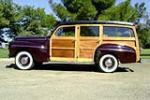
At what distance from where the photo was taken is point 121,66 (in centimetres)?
1959

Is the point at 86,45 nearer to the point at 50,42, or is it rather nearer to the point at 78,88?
the point at 50,42

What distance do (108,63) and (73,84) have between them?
13.7ft

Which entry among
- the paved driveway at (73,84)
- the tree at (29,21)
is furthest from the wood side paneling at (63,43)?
the tree at (29,21)

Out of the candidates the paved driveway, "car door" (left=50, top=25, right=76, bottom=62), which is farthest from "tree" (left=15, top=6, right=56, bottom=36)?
"car door" (left=50, top=25, right=76, bottom=62)

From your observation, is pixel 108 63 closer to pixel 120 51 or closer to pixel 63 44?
pixel 120 51

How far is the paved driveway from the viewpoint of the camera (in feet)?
36.8

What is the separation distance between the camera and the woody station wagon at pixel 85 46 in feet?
56.6

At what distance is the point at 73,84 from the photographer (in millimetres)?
13273

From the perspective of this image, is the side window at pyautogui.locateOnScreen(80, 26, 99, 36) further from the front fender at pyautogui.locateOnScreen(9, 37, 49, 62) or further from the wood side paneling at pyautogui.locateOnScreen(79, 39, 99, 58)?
the front fender at pyautogui.locateOnScreen(9, 37, 49, 62)

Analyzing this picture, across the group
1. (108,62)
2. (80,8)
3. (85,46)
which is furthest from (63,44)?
(80,8)

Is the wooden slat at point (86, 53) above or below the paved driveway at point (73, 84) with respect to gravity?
above

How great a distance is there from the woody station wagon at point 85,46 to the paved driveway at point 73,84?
44 cm

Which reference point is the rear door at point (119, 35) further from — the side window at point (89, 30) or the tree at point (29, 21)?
the tree at point (29, 21)

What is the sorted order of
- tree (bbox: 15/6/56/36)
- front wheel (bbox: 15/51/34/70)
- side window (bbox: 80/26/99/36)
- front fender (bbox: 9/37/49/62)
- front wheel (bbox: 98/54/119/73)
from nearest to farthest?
front wheel (bbox: 98/54/119/73) → side window (bbox: 80/26/99/36) → front fender (bbox: 9/37/49/62) → front wheel (bbox: 15/51/34/70) → tree (bbox: 15/6/56/36)
